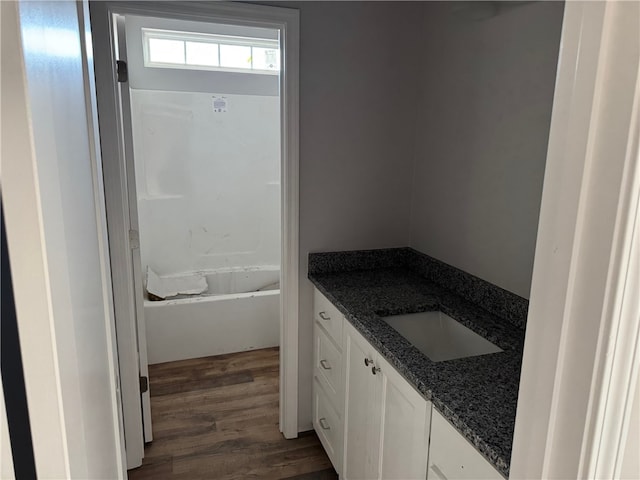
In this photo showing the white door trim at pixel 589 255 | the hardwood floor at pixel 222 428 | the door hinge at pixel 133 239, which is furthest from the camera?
the hardwood floor at pixel 222 428

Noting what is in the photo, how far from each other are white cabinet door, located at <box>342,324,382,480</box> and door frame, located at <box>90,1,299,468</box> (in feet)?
1.76

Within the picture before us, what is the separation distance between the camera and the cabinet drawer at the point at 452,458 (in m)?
0.98

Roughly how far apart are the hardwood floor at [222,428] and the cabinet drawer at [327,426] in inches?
4.7

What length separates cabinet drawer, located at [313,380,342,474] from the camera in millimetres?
1998

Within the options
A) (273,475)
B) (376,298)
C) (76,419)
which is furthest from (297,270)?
(76,419)

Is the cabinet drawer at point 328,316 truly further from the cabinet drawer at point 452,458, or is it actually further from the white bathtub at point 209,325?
the white bathtub at point 209,325

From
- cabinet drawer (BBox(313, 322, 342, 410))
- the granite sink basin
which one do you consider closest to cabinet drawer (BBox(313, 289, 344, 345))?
cabinet drawer (BBox(313, 322, 342, 410))

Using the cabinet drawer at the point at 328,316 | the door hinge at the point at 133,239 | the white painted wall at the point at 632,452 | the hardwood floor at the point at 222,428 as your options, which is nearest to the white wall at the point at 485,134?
the cabinet drawer at the point at 328,316

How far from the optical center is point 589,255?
54 cm

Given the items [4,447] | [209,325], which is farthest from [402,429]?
[209,325]

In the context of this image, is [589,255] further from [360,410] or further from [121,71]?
[121,71]

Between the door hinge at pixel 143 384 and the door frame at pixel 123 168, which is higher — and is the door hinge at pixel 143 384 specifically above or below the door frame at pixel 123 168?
below

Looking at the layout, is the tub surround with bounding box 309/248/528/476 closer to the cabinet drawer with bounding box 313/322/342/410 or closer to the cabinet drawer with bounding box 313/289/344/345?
the cabinet drawer with bounding box 313/289/344/345

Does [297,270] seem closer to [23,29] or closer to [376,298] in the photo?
[376,298]
